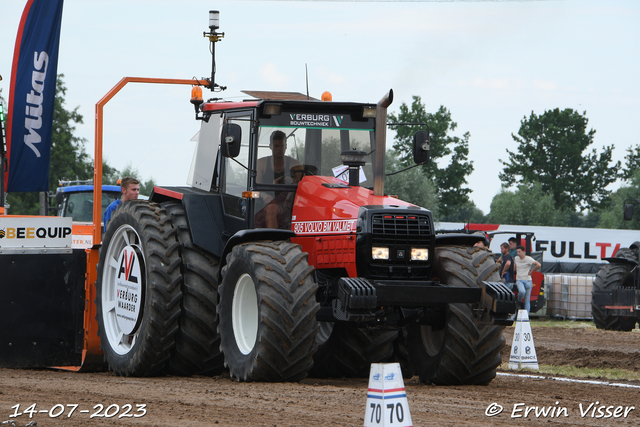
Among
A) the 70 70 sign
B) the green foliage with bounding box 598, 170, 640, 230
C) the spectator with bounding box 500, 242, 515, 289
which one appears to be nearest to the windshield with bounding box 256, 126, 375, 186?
the 70 70 sign

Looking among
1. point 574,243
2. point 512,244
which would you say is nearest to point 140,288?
point 512,244

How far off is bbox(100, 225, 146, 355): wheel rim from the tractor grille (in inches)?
102

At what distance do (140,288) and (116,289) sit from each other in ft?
2.14

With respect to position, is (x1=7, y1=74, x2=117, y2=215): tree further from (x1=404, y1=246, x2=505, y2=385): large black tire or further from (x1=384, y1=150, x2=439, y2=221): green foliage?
(x1=404, y1=246, x2=505, y2=385): large black tire

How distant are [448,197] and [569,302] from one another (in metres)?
49.2

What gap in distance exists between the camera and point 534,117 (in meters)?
79.3

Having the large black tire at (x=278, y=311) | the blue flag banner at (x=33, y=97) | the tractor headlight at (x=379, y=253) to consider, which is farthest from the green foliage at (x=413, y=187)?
the large black tire at (x=278, y=311)

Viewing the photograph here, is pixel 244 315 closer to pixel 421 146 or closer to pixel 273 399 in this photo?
pixel 273 399

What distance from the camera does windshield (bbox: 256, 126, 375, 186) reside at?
8.47 m

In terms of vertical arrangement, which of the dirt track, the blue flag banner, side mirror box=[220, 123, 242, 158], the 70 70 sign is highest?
the blue flag banner

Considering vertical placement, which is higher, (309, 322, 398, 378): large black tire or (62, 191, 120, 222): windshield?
(62, 191, 120, 222): windshield

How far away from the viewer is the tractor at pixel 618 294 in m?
18.0

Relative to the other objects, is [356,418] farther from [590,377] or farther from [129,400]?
[590,377]

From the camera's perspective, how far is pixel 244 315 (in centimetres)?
798
